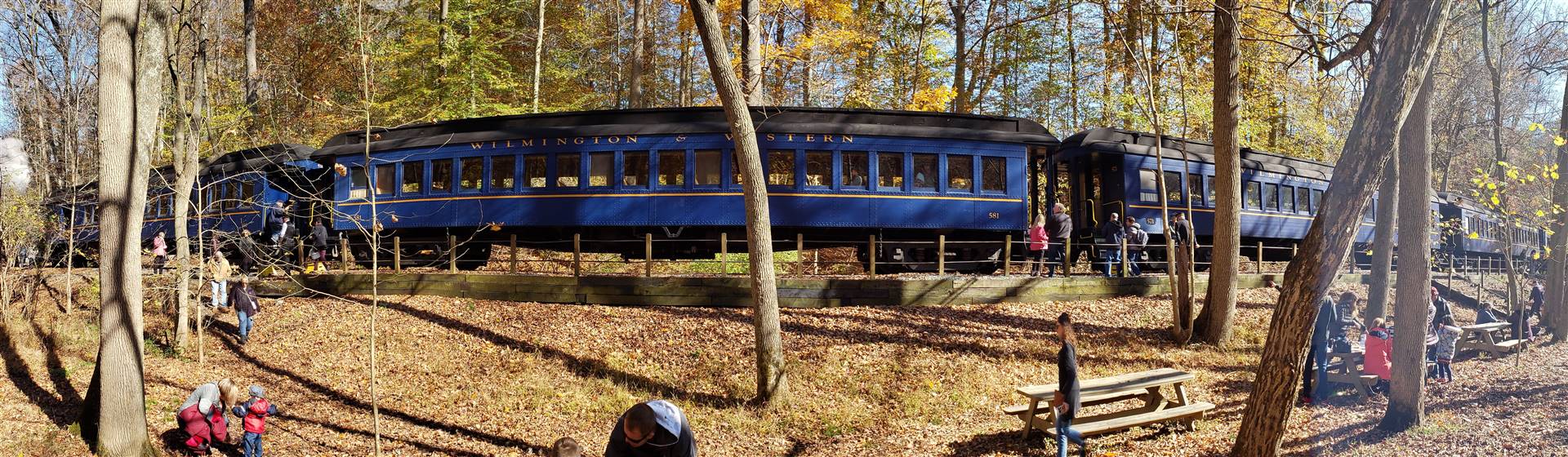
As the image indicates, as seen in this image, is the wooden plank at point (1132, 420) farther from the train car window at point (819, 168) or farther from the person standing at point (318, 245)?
the person standing at point (318, 245)

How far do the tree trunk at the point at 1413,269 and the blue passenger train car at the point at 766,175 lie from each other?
5.95m

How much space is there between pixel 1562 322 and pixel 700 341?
11361 mm

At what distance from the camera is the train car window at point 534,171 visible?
15.1 metres

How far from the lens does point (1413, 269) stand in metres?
8.73

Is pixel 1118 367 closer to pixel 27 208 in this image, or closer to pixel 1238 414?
pixel 1238 414


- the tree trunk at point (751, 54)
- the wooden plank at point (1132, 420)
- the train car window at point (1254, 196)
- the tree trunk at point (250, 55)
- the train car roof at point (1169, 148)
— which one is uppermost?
the tree trunk at point (250, 55)

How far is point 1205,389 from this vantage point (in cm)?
998

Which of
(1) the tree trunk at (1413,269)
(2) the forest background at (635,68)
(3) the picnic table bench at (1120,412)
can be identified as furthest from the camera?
(2) the forest background at (635,68)

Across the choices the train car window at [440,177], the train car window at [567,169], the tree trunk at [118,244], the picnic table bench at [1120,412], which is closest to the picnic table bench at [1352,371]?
the picnic table bench at [1120,412]

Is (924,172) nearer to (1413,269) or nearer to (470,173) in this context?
(1413,269)

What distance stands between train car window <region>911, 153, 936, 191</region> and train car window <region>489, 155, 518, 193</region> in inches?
277

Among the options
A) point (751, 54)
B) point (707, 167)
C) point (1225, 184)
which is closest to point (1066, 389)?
point (1225, 184)

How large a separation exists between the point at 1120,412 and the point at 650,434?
18.7 feet

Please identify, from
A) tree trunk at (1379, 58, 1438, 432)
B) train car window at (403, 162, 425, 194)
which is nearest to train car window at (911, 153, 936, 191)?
tree trunk at (1379, 58, 1438, 432)
